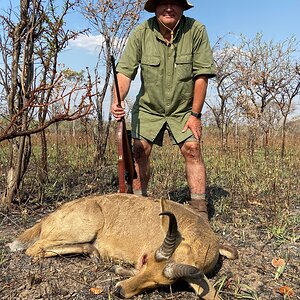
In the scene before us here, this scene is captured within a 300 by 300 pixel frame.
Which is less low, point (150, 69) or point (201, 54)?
point (201, 54)

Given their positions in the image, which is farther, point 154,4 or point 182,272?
point 154,4

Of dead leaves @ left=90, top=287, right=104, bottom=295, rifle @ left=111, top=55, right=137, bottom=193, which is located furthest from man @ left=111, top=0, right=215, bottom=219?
dead leaves @ left=90, top=287, right=104, bottom=295

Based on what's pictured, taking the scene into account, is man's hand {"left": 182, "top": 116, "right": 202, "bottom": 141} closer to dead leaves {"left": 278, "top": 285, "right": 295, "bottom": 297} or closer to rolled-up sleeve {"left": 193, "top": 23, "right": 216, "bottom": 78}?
rolled-up sleeve {"left": 193, "top": 23, "right": 216, "bottom": 78}

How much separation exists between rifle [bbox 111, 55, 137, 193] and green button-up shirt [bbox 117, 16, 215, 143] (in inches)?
12.9

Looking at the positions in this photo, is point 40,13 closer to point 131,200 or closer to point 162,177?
point 131,200

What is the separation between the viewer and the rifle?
4.94 m

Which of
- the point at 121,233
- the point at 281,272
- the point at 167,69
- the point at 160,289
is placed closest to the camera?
the point at 160,289

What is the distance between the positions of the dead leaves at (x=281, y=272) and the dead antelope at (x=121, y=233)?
0.42 m

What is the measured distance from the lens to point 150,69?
534 centimetres

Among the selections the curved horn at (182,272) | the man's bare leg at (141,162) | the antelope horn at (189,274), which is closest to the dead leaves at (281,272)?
the antelope horn at (189,274)

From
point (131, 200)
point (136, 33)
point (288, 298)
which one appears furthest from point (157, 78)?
point (288, 298)

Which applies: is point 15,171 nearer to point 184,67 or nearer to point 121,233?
point 121,233

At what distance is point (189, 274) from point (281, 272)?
4.63 ft

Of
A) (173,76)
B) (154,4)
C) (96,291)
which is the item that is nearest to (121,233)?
(96,291)
